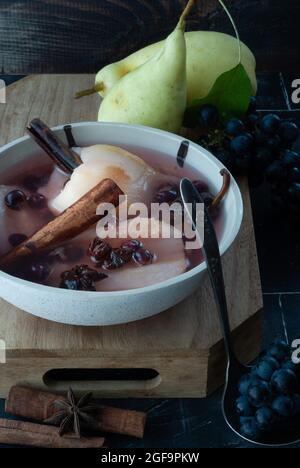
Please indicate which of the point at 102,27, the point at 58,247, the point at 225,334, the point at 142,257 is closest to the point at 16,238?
the point at 58,247

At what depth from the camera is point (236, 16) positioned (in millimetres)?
1595

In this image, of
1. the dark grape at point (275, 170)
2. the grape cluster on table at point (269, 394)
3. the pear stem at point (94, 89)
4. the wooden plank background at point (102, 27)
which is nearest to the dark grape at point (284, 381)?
the grape cluster on table at point (269, 394)

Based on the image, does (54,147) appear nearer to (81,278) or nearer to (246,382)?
(81,278)

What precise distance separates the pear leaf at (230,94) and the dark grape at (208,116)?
13 mm

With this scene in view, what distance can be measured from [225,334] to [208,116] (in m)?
0.39

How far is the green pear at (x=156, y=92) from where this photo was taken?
115 centimetres

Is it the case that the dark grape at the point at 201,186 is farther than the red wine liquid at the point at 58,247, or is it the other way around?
the dark grape at the point at 201,186

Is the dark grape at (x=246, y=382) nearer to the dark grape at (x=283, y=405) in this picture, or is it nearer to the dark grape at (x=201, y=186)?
the dark grape at (x=283, y=405)

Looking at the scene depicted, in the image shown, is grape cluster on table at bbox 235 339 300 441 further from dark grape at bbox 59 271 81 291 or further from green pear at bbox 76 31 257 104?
green pear at bbox 76 31 257 104

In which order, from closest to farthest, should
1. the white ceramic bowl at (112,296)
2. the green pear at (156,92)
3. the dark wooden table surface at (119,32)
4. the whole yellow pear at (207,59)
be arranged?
the white ceramic bowl at (112,296) < the green pear at (156,92) < the whole yellow pear at (207,59) < the dark wooden table surface at (119,32)

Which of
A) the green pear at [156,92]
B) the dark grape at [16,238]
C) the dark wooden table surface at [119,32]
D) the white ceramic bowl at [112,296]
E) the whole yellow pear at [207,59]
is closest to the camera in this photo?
the white ceramic bowl at [112,296]

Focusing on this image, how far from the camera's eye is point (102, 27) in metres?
1.60

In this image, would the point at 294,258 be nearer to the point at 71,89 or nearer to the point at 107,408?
the point at 107,408

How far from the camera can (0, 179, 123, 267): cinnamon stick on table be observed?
96 centimetres
